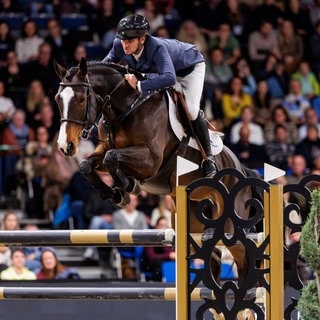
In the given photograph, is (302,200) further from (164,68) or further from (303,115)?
(303,115)

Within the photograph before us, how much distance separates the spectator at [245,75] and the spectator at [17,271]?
566cm

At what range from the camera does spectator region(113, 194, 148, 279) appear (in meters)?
11.4

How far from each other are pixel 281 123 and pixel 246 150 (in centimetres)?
92

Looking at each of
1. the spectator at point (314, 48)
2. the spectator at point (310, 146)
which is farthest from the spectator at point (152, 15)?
the spectator at point (310, 146)

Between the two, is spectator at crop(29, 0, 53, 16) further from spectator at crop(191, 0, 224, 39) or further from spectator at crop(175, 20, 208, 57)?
spectator at crop(191, 0, 224, 39)

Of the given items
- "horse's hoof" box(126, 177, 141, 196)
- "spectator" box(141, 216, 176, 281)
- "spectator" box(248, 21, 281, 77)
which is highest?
"horse's hoof" box(126, 177, 141, 196)

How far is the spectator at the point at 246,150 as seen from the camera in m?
13.1

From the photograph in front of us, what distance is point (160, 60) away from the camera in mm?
7812

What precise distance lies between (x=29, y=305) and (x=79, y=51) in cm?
631

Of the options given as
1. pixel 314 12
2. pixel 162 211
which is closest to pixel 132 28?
pixel 162 211

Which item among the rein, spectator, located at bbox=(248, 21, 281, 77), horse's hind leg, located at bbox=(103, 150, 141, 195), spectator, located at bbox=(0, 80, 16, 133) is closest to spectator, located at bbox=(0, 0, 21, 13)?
spectator, located at bbox=(0, 80, 16, 133)

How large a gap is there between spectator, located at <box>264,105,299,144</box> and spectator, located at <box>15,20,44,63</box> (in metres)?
3.06

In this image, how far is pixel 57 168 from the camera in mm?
12477

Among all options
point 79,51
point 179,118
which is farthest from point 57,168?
point 179,118
